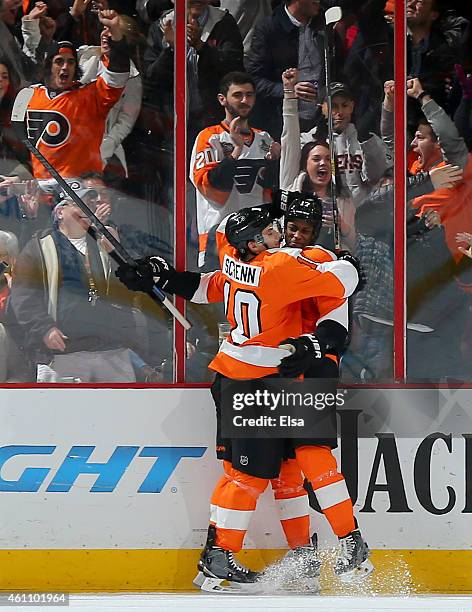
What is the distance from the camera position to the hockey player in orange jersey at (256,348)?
376 cm

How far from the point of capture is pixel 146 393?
13.2 feet

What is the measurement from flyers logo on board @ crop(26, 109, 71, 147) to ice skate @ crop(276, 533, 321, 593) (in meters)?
1.77

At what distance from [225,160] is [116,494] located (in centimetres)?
132

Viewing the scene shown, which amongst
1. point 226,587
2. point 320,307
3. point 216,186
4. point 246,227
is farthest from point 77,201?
point 226,587

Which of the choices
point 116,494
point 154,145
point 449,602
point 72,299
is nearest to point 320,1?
point 154,145

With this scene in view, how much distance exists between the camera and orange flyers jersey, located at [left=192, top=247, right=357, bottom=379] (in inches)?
147

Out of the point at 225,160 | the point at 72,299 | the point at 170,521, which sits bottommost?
the point at 170,521

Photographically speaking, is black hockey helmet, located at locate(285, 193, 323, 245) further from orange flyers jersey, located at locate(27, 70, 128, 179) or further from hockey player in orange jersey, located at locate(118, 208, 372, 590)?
orange flyers jersey, located at locate(27, 70, 128, 179)

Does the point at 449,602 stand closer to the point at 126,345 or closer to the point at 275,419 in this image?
the point at 275,419

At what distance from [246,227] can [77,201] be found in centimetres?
67

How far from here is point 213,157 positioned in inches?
161

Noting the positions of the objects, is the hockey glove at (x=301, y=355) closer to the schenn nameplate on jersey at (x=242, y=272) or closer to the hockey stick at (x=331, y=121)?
the schenn nameplate on jersey at (x=242, y=272)

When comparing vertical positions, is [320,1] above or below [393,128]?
above

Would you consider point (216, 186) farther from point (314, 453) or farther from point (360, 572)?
point (360, 572)
